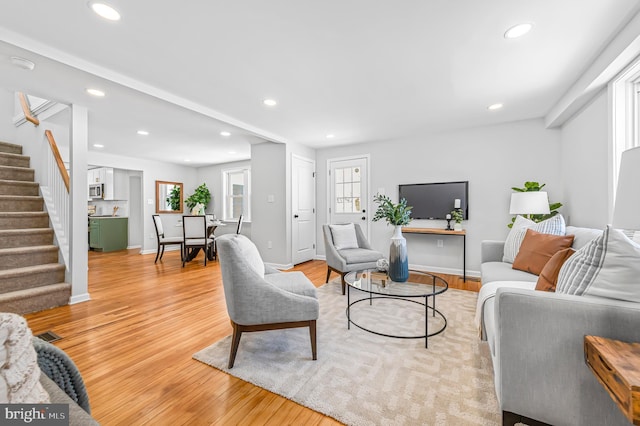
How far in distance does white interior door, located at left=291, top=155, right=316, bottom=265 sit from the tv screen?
1.75m

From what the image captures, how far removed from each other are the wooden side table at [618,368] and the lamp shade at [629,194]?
0.44m

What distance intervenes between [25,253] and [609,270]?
186 inches

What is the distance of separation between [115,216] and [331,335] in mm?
7129

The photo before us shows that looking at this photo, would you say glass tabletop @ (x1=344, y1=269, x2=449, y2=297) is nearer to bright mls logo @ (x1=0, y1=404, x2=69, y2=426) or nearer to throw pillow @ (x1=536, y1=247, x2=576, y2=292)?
throw pillow @ (x1=536, y1=247, x2=576, y2=292)

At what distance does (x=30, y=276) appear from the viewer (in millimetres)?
2818

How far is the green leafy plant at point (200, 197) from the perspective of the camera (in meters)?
7.19

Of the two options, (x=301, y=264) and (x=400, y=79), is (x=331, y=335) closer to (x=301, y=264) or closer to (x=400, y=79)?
(x=400, y=79)

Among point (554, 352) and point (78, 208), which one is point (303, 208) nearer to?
point (78, 208)

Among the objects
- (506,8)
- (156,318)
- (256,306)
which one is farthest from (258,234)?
(506,8)

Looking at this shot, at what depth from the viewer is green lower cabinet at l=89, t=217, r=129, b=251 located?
254 inches

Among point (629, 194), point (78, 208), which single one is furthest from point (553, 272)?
point (78, 208)

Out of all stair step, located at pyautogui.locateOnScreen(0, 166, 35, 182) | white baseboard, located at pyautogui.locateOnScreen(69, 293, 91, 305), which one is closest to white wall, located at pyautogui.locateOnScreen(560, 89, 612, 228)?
white baseboard, located at pyautogui.locateOnScreen(69, 293, 91, 305)

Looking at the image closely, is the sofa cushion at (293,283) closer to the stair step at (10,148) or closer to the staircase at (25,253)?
the staircase at (25,253)

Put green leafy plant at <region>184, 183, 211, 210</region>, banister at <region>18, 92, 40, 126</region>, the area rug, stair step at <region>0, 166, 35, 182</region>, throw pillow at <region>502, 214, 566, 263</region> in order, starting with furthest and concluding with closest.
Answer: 1. green leafy plant at <region>184, 183, 211, 210</region>
2. banister at <region>18, 92, 40, 126</region>
3. stair step at <region>0, 166, 35, 182</region>
4. throw pillow at <region>502, 214, 566, 263</region>
5. the area rug
